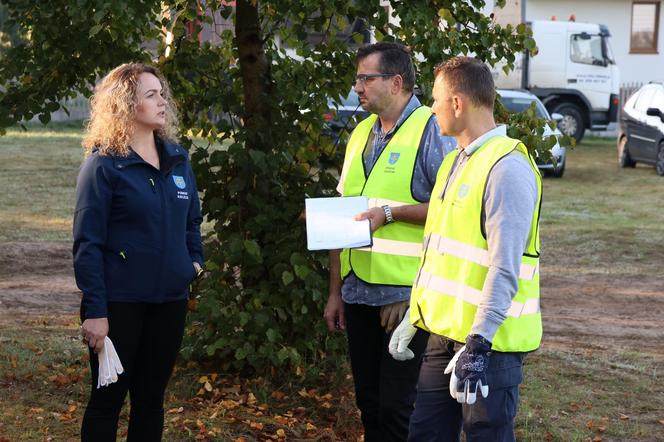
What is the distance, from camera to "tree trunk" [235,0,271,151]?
6.42 metres

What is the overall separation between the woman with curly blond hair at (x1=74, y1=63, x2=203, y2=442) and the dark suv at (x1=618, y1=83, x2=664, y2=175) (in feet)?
60.2

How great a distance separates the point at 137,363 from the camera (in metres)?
4.43

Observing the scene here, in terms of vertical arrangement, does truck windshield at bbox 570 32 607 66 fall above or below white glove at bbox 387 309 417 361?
below

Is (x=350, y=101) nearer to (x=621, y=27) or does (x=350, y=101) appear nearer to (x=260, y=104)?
(x=260, y=104)

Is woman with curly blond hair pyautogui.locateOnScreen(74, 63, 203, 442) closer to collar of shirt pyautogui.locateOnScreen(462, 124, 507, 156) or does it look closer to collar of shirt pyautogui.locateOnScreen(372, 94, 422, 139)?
collar of shirt pyautogui.locateOnScreen(372, 94, 422, 139)

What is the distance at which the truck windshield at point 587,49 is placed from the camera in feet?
95.9

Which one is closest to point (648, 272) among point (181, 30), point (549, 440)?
point (549, 440)

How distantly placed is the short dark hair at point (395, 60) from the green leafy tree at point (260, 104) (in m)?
1.21

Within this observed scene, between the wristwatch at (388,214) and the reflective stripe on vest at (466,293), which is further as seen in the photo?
the wristwatch at (388,214)

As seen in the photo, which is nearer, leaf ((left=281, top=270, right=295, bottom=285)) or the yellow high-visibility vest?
the yellow high-visibility vest

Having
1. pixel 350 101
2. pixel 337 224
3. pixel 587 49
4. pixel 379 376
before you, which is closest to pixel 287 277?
pixel 379 376

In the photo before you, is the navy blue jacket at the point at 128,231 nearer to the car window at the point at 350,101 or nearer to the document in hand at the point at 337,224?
the document in hand at the point at 337,224

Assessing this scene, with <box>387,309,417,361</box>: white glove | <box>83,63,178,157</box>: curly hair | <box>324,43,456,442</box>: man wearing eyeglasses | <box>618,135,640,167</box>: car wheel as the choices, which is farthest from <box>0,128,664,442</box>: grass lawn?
<box>618,135,640,167</box>: car wheel

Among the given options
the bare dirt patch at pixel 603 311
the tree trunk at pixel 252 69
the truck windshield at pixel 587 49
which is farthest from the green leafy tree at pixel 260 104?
the truck windshield at pixel 587 49
